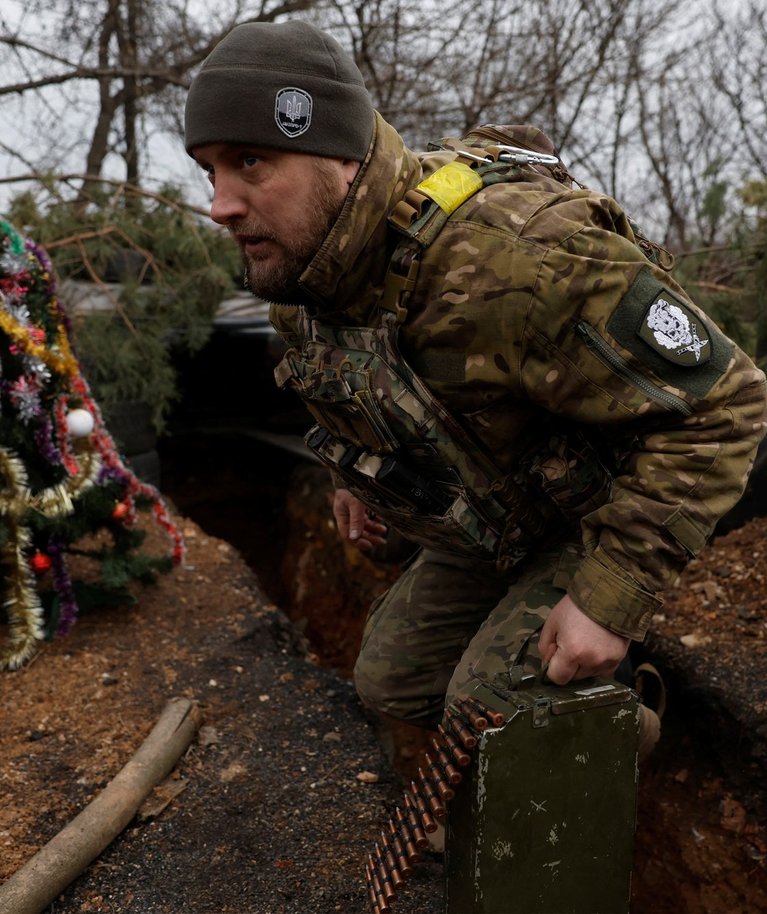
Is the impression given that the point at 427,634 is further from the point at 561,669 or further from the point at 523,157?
the point at 523,157

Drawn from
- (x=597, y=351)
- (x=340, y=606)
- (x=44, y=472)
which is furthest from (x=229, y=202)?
(x=340, y=606)

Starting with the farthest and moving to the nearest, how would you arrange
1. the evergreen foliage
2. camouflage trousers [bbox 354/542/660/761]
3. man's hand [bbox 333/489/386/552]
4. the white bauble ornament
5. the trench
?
the evergreen foliage, the white bauble ornament, the trench, man's hand [bbox 333/489/386/552], camouflage trousers [bbox 354/542/660/761]

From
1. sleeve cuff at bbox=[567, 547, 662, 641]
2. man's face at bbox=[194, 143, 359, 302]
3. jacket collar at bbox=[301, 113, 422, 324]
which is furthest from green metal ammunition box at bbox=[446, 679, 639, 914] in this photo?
man's face at bbox=[194, 143, 359, 302]

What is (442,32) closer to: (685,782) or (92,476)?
(92,476)

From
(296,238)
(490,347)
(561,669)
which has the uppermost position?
(296,238)

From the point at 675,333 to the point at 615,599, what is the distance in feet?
1.86

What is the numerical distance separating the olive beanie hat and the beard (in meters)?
0.07

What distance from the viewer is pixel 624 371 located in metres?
1.88

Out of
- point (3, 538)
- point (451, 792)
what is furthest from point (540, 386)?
point (3, 538)

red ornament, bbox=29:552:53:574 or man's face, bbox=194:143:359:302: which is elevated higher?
man's face, bbox=194:143:359:302

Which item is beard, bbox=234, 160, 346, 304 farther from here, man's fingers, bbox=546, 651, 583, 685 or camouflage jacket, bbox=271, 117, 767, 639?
man's fingers, bbox=546, 651, 583, 685

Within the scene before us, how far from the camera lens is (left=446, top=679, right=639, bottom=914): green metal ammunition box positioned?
6.12ft

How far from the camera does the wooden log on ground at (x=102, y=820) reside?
7.32ft

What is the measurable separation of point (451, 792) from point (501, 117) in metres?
6.95
